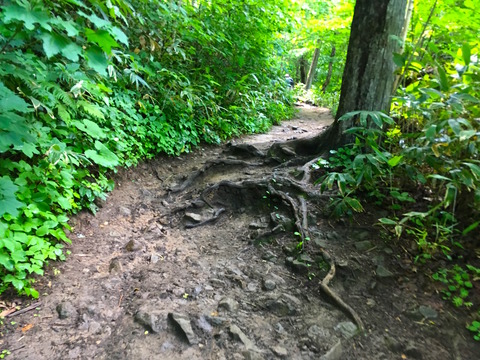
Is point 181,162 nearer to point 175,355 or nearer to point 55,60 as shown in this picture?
point 55,60

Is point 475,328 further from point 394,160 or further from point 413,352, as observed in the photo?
point 394,160

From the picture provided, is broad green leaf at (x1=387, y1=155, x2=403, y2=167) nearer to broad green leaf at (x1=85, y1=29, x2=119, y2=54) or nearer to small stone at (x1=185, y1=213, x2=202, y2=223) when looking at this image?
small stone at (x1=185, y1=213, x2=202, y2=223)

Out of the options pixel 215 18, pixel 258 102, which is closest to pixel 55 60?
pixel 215 18

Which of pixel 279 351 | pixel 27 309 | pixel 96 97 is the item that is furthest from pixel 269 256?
pixel 96 97

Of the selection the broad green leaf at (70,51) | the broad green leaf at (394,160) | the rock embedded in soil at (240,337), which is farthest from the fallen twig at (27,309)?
the broad green leaf at (394,160)

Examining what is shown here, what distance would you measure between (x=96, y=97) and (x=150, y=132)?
115 centimetres

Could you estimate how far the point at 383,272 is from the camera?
2875 mm

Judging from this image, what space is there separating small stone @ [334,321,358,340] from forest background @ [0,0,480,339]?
914 millimetres

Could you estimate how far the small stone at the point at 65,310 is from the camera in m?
2.51

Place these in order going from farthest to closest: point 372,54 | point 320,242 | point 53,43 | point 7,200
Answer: point 372,54 < point 320,242 < point 7,200 < point 53,43

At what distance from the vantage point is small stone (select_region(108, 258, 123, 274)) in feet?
10.3

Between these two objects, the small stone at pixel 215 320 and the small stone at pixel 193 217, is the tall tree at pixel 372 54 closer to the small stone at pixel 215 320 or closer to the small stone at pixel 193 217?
the small stone at pixel 193 217

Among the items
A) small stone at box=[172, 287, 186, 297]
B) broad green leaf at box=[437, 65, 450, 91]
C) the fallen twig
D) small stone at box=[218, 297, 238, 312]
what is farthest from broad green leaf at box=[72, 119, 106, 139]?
broad green leaf at box=[437, 65, 450, 91]

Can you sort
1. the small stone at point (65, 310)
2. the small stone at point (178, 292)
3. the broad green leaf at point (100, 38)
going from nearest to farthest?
the broad green leaf at point (100, 38) → the small stone at point (65, 310) → the small stone at point (178, 292)
